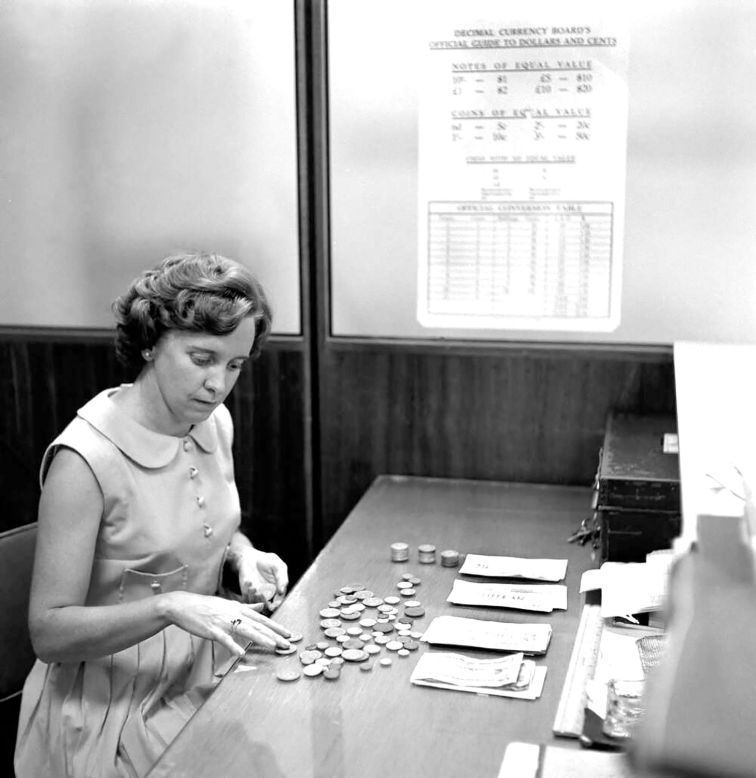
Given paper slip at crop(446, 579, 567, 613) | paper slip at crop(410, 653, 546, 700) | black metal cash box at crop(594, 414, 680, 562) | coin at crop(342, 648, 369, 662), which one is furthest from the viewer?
black metal cash box at crop(594, 414, 680, 562)

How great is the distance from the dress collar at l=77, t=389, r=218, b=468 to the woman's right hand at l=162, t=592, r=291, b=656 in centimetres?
30

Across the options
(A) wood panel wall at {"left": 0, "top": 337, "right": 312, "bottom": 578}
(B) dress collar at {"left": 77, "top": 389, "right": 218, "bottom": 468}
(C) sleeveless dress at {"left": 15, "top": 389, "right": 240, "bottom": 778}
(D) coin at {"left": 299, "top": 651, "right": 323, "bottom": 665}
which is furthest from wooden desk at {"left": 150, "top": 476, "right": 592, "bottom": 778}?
(A) wood panel wall at {"left": 0, "top": 337, "right": 312, "bottom": 578}

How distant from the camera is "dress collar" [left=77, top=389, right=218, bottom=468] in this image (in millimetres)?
1792

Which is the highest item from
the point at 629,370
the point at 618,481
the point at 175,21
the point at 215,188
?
the point at 175,21

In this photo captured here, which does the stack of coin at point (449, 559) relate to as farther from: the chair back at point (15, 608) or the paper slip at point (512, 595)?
the chair back at point (15, 608)

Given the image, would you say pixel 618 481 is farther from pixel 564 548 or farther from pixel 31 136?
pixel 31 136

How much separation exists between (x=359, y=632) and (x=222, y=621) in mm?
230

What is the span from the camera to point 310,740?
1.31 m

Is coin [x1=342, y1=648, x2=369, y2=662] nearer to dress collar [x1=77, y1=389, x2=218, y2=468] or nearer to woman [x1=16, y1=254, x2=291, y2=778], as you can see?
woman [x1=16, y1=254, x2=291, y2=778]

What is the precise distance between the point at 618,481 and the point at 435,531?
0.45 metres

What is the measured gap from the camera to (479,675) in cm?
148

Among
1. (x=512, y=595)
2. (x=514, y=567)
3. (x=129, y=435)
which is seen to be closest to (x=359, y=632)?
(x=512, y=595)

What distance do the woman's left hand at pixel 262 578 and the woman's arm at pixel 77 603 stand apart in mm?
268

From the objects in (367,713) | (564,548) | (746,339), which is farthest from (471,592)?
(746,339)
